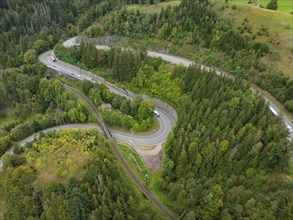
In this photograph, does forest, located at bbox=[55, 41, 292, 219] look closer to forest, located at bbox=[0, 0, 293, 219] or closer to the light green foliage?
forest, located at bbox=[0, 0, 293, 219]

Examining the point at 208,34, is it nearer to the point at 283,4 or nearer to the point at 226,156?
the point at 226,156

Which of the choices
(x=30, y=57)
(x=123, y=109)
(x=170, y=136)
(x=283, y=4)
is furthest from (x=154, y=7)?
(x=170, y=136)

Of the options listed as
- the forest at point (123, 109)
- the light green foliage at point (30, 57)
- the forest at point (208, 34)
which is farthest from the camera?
the light green foliage at point (30, 57)

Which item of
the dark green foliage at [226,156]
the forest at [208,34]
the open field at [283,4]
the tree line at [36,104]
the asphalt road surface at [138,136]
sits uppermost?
the open field at [283,4]

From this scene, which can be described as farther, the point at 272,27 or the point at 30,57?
the point at 30,57

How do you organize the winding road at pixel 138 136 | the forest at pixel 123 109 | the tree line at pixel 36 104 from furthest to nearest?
the tree line at pixel 36 104
the forest at pixel 123 109
the winding road at pixel 138 136

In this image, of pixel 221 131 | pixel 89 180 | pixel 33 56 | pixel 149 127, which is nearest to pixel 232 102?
pixel 221 131

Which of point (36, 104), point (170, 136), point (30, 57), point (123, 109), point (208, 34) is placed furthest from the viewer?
point (30, 57)

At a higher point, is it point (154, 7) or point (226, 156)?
point (154, 7)

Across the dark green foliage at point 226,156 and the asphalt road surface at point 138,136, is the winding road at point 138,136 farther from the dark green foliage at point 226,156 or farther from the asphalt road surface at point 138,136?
the dark green foliage at point 226,156

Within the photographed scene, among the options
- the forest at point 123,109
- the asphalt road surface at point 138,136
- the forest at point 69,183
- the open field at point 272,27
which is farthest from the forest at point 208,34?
the forest at point 69,183
